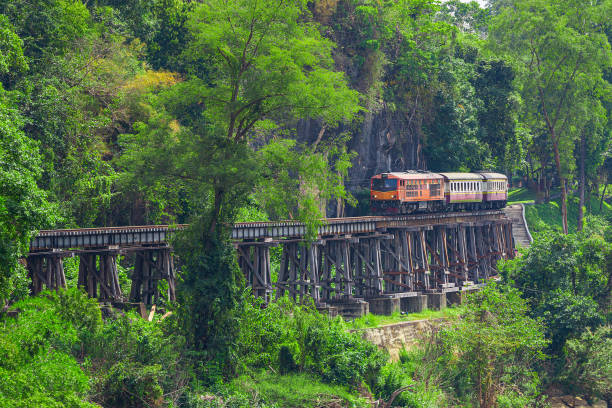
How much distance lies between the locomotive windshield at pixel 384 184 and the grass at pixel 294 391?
19.5m

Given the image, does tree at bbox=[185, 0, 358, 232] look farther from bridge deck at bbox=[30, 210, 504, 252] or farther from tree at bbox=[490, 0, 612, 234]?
tree at bbox=[490, 0, 612, 234]

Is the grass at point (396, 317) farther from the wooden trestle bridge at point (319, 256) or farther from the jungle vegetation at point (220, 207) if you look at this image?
the jungle vegetation at point (220, 207)

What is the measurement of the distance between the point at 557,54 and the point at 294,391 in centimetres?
4320

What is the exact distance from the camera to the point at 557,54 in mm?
57188

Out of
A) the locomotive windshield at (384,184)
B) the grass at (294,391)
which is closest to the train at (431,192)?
the locomotive windshield at (384,184)

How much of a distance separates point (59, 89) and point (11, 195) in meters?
19.0

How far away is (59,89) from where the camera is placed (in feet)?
114

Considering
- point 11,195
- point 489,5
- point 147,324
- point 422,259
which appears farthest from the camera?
point 489,5

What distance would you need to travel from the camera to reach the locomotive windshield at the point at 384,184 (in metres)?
42.5

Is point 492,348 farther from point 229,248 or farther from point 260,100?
point 260,100

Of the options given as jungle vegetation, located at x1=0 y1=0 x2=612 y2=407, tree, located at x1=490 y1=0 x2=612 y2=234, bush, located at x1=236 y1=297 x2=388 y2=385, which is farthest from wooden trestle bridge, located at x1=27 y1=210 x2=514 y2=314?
tree, located at x1=490 y1=0 x2=612 y2=234

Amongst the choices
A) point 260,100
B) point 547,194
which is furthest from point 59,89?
point 547,194

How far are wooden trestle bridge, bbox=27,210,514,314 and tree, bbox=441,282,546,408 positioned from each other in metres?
6.78

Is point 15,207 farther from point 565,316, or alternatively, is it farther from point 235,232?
point 565,316
